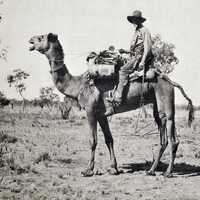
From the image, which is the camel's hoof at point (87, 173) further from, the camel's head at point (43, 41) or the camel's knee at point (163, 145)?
the camel's head at point (43, 41)

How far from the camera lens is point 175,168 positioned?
11992 millimetres

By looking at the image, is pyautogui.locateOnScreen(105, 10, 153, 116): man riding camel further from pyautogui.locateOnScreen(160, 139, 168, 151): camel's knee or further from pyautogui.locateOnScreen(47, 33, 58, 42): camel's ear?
pyautogui.locateOnScreen(47, 33, 58, 42): camel's ear

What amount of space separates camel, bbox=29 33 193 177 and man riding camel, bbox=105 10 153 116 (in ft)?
0.92

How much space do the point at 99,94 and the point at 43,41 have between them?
1.98 metres

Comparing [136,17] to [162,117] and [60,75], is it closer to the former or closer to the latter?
[60,75]

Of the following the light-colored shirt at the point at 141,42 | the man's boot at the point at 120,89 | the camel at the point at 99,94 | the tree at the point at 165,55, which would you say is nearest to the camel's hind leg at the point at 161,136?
the camel at the point at 99,94

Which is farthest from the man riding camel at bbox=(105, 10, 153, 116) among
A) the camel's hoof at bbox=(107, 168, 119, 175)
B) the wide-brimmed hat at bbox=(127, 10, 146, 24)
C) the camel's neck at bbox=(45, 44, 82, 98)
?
the camel's hoof at bbox=(107, 168, 119, 175)

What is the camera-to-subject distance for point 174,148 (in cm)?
1066

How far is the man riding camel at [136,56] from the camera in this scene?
10477 mm

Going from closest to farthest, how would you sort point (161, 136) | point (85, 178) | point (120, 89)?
point (85, 178)
point (120, 89)
point (161, 136)

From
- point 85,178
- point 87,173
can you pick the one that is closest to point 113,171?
point 87,173

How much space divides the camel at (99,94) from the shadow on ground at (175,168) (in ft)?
2.89

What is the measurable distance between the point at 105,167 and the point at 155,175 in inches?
67.4

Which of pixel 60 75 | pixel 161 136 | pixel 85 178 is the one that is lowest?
pixel 85 178
